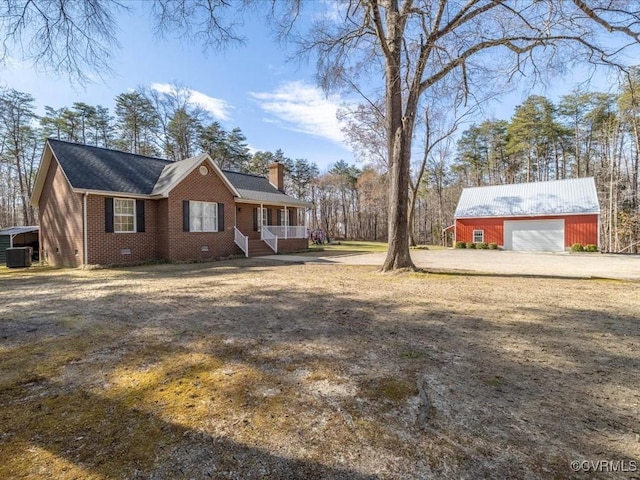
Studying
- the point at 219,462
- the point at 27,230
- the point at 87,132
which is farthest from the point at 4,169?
the point at 219,462

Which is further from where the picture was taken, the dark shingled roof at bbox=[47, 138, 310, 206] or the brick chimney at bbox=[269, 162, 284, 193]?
the brick chimney at bbox=[269, 162, 284, 193]

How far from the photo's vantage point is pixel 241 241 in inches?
635

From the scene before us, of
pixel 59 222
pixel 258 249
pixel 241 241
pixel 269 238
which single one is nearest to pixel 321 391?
pixel 241 241

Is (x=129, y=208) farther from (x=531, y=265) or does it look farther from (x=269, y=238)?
(x=531, y=265)

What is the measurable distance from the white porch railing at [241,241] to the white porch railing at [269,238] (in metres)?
1.70

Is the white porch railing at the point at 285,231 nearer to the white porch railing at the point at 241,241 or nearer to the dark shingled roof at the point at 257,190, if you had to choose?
the dark shingled roof at the point at 257,190

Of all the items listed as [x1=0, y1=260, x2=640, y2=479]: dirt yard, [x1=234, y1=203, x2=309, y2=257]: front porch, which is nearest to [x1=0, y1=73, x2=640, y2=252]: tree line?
[x1=234, y1=203, x2=309, y2=257]: front porch

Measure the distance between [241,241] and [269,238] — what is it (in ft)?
6.67

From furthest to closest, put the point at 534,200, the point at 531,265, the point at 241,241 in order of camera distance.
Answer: the point at 534,200 < the point at 241,241 < the point at 531,265

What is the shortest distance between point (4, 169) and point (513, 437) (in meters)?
38.7

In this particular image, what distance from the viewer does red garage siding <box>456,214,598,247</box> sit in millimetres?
20406

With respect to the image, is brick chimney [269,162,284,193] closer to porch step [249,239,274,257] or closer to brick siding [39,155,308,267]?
porch step [249,239,274,257]

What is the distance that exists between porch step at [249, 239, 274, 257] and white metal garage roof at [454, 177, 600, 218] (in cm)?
1637
